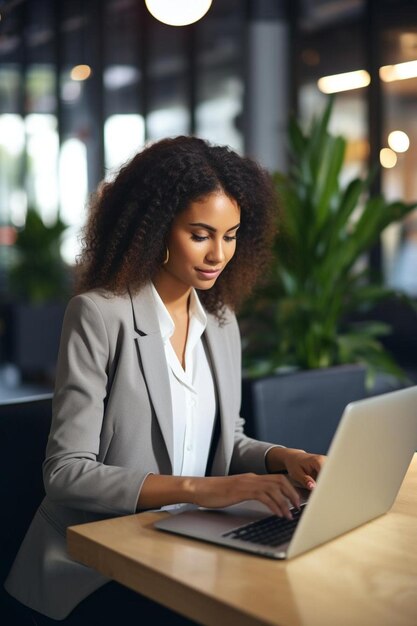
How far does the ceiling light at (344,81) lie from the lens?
6.34 metres

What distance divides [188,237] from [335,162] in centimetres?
222

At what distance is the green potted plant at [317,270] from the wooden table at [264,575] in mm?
2370

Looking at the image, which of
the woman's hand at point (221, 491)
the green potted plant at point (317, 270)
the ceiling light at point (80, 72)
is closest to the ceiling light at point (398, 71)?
the green potted plant at point (317, 270)

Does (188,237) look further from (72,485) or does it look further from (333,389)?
(333,389)

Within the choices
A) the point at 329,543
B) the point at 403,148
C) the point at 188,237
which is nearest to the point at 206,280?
the point at 188,237

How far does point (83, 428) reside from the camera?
5.51 ft

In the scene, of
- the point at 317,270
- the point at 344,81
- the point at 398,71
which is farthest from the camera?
the point at 344,81

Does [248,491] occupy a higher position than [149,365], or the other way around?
[149,365]

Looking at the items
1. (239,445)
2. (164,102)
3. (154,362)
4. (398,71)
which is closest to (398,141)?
(398,71)

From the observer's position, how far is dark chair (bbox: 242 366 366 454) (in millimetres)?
3021

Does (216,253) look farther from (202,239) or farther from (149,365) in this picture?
(149,365)

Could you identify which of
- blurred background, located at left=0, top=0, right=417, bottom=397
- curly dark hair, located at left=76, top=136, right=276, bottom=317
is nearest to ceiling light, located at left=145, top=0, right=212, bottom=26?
blurred background, located at left=0, top=0, right=417, bottom=397

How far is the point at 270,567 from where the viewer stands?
127 cm

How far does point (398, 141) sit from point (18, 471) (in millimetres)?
4770
